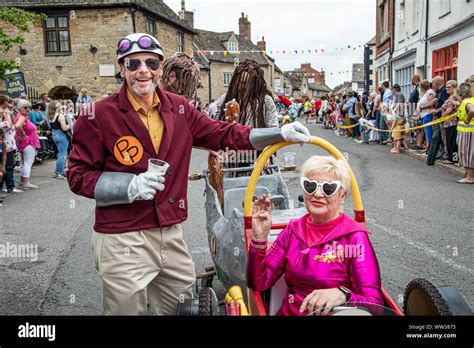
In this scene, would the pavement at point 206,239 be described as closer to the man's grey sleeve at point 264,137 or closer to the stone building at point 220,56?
the man's grey sleeve at point 264,137

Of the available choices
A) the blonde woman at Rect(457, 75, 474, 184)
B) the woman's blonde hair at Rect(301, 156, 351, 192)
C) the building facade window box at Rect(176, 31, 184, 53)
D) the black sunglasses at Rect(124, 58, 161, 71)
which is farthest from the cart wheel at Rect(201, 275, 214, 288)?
the building facade window box at Rect(176, 31, 184, 53)

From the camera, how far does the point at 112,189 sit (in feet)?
7.52

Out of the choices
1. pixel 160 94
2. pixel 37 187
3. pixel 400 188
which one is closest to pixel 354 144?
pixel 400 188

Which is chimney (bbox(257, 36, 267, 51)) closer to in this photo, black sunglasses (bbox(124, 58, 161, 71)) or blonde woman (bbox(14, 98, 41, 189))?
blonde woman (bbox(14, 98, 41, 189))

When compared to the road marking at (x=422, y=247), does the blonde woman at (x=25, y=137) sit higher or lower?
higher

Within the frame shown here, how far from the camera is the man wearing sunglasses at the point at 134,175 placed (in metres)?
2.37

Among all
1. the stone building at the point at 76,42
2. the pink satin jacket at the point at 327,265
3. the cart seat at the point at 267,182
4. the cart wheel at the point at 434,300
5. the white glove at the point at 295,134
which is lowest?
the cart wheel at the point at 434,300

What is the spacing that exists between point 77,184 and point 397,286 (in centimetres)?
304

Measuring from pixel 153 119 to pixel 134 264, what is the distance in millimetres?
763

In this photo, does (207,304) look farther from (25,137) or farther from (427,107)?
(427,107)

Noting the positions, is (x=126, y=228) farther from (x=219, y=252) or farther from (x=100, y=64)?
(x=100, y=64)

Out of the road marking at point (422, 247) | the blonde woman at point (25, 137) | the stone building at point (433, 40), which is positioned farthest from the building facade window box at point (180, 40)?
the road marking at point (422, 247)

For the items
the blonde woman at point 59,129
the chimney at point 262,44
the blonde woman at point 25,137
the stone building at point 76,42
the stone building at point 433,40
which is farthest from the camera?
the chimney at point 262,44

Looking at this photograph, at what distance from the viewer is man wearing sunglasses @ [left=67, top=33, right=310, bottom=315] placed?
2371 millimetres
